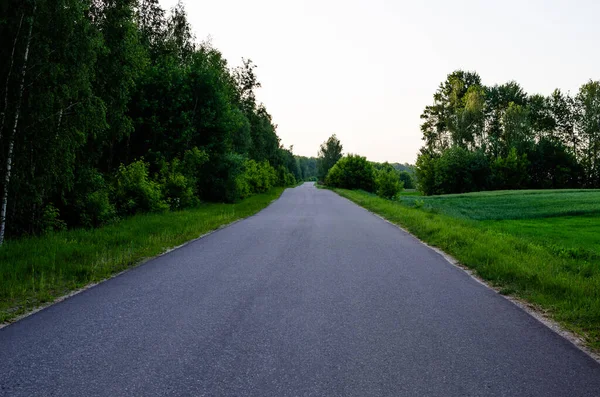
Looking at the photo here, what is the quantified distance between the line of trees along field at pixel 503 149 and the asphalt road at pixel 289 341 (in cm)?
5000

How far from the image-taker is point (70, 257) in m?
7.73

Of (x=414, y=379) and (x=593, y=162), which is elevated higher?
(x=593, y=162)

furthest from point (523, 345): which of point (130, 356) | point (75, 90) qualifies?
point (75, 90)

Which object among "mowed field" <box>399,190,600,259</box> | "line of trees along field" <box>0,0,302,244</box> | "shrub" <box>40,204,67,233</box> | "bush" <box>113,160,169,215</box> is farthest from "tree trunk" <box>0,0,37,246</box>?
"mowed field" <box>399,190,600,259</box>

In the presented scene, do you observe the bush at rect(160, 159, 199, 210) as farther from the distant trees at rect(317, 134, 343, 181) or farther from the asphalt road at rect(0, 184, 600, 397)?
the distant trees at rect(317, 134, 343, 181)

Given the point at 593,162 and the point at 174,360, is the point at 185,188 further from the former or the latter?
the point at 593,162

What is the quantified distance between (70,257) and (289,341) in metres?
5.98

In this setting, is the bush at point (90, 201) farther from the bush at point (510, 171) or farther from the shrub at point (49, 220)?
the bush at point (510, 171)

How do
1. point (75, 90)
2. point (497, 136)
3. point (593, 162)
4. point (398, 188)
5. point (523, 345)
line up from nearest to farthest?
point (523, 345) < point (75, 90) < point (398, 188) < point (593, 162) < point (497, 136)

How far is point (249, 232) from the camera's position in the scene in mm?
12211

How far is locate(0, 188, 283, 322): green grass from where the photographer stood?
18.2 feet

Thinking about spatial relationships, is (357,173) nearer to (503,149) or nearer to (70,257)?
(503,149)

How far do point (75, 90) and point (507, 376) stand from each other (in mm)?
10240

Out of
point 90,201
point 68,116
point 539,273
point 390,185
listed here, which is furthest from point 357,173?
point 539,273
